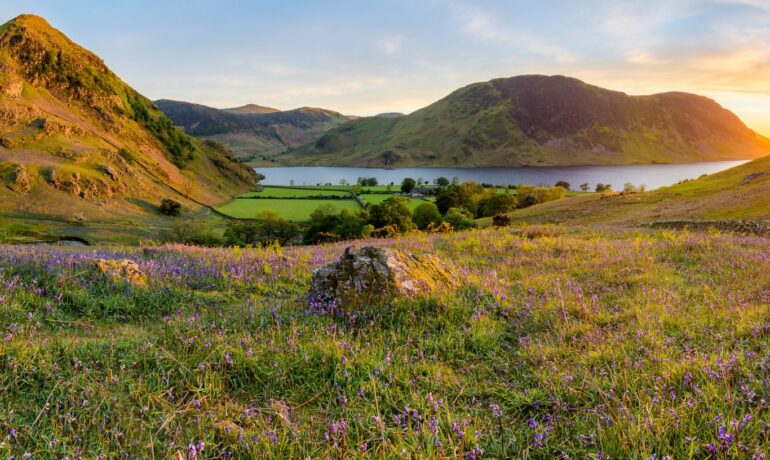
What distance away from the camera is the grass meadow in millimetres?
3029

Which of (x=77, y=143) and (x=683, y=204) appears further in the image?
(x=77, y=143)

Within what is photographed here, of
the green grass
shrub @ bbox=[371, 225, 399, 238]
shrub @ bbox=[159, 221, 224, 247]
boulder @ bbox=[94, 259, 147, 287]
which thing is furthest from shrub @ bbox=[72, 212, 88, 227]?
boulder @ bbox=[94, 259, 147, 287]

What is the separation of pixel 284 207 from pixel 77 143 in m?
72.8

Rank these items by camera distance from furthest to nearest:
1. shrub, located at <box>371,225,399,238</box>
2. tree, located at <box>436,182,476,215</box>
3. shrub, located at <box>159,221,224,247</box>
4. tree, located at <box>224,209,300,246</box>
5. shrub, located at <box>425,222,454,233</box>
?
tree, located at <box>436,182,476,215</box>, tree, located at <box>224,209,300,246</box>, shrub, located at <box>159,221,224,247</box>, shrub, located at <box>425,222,454,233</box>, shrub, located at <box>371,225,399,238</box>

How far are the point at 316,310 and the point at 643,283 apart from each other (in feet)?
21.5

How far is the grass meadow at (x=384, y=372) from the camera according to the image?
3029 mm

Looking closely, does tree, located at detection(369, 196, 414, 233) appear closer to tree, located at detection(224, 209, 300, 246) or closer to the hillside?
tree, located at detection(224, 209, 300, 246)

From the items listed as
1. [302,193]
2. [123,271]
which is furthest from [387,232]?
[302,193]

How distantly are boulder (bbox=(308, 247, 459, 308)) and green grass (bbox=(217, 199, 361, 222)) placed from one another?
389 feet

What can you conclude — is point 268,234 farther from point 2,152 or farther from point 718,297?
point 718,297

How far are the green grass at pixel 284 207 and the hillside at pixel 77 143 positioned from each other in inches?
575

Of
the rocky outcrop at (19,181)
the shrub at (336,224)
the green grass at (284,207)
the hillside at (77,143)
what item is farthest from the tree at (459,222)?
the rocky outcrop at (19,181)

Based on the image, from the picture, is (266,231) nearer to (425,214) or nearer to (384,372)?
(425,214)

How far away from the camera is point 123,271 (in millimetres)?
7480
